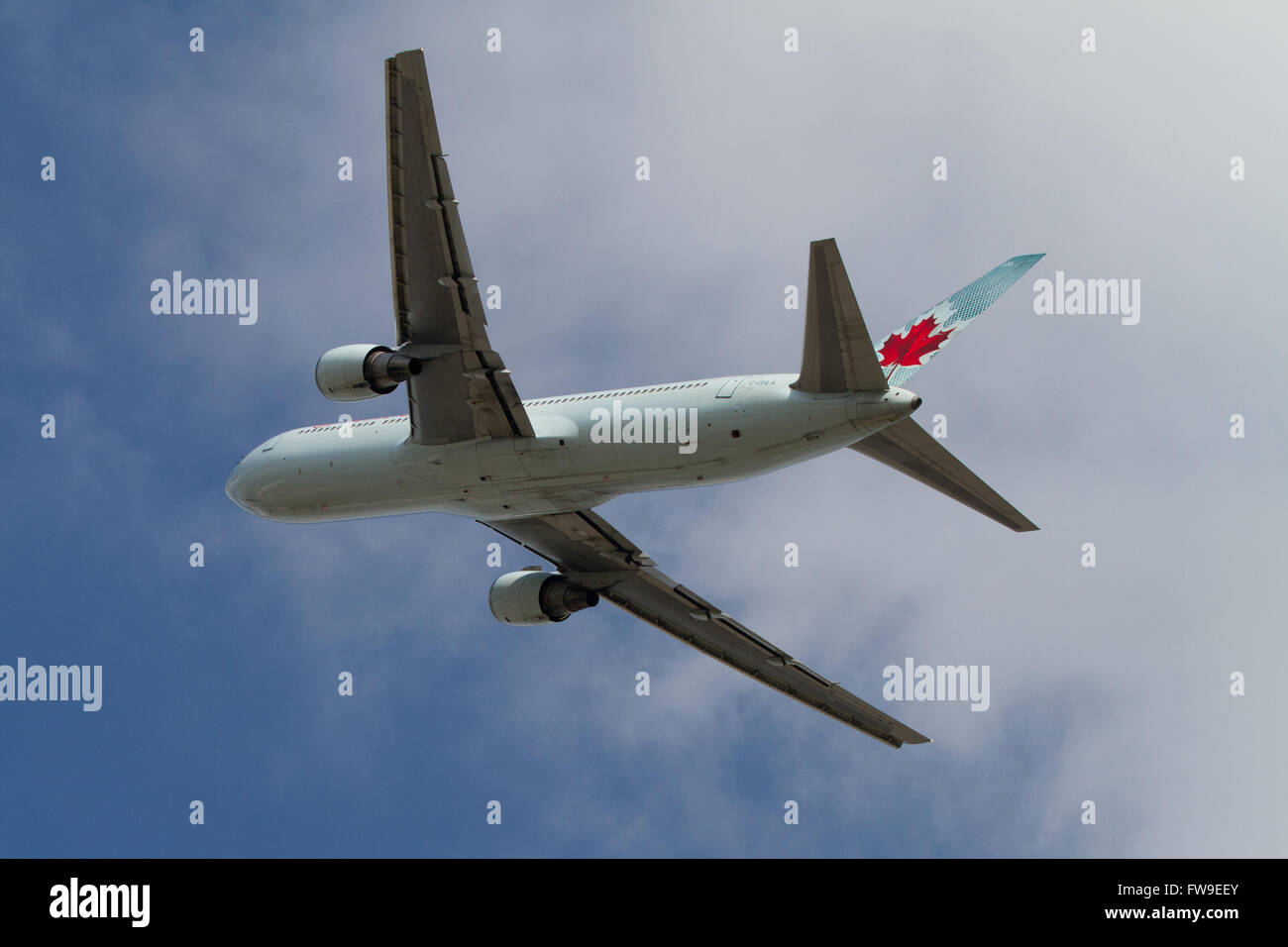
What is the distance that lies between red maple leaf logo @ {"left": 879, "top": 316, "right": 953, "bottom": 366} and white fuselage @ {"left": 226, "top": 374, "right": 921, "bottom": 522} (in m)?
3.00

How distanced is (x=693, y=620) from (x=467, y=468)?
9255 mm

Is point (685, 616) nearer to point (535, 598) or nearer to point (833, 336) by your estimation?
point (535, 598)

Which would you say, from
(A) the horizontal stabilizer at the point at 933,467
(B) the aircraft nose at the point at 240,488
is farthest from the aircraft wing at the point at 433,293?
(A) the horizontal stabilizer at the point at 933,467

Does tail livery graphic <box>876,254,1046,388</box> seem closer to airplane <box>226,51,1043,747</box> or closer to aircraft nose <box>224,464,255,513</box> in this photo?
airplane <box>226,51,1043,747</box>

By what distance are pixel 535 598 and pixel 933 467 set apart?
37.3ft

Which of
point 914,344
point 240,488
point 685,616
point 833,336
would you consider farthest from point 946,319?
point 240,488

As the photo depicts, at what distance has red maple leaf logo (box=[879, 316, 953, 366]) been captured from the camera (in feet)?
118

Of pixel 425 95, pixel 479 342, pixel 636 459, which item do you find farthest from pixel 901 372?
pixel 425 95

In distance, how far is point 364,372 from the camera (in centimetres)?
3550

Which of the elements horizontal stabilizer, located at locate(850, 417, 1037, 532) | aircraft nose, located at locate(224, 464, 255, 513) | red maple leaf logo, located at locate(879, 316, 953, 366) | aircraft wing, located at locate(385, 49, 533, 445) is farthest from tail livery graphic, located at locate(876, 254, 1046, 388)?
aircraft nose, located at locate(224, 464, 255, 513)

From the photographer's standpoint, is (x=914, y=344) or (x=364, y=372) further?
(x=914, y=344)

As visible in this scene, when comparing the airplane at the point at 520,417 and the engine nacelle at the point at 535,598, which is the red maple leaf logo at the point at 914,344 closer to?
the airplane at the point at 520,417

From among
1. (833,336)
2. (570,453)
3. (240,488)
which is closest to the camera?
(833,336)

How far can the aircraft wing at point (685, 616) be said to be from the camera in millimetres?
42562
